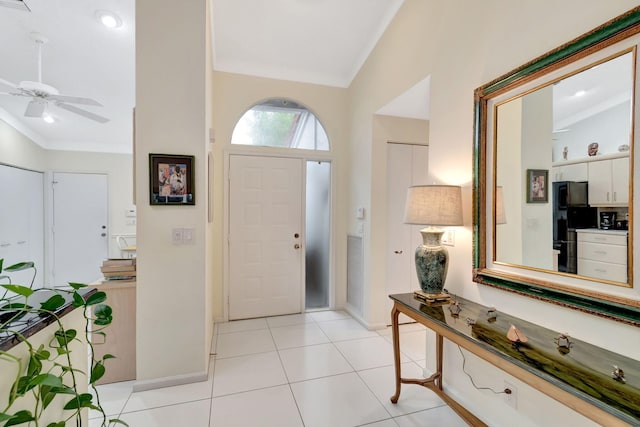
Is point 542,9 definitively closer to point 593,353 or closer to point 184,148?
point 593,353

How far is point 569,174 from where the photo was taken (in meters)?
1.35

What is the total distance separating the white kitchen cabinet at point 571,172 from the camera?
1291 mm

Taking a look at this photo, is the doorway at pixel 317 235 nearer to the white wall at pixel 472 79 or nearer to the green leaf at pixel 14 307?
the white wall at pixel 472 79

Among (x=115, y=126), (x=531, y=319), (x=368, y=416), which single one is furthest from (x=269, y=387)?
(x=115, y=126)

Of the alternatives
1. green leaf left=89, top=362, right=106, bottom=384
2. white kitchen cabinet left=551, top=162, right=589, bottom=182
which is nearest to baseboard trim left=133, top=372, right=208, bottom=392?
green leaf left=89, top=362, right=106, bottom=384

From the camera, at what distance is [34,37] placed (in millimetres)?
2717

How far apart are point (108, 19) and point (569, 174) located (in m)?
3.59

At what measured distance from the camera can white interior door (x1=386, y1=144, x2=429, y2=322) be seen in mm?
3248

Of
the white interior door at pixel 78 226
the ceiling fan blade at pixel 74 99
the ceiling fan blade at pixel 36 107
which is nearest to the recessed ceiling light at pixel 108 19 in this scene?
the ceiling fan blade at pixel 74 99

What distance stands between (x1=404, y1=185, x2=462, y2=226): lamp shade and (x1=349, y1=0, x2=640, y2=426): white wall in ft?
0.47

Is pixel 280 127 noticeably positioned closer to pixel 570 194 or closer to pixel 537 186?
pixel 537 186

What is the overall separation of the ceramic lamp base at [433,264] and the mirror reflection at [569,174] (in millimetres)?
307

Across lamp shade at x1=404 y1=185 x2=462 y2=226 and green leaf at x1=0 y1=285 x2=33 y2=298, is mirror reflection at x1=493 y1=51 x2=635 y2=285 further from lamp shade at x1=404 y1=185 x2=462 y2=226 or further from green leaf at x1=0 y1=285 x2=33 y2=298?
green leaf at x1=0 y1=285 x2=33 y2=298

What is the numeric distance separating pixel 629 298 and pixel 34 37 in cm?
462
